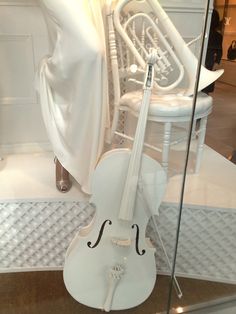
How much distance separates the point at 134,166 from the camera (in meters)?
0.92

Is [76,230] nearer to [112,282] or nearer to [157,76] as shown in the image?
[112,282]

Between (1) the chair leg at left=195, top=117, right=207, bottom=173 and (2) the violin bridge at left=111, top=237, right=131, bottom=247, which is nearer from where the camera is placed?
(2) the violin bridge at left=111, top=237, right=131, bottom=247

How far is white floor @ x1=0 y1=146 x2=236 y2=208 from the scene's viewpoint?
112 centimetres

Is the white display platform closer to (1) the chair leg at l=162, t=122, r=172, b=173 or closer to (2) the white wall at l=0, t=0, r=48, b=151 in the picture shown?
(1) the chair leg at l=162, t=122, r=172, b=173

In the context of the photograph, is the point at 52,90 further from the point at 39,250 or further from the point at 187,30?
the point at 187,30

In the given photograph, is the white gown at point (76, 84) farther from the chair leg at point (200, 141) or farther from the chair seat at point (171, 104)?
the chair leg at point (200, 141)

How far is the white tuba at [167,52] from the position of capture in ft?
3.61

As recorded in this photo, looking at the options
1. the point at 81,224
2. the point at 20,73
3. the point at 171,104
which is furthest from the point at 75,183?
the point at 20,73

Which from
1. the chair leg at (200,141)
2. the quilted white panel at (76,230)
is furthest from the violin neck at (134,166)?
the chair leg at (200,141)

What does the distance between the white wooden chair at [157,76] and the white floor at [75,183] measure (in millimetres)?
165

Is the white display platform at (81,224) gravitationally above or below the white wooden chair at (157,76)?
below

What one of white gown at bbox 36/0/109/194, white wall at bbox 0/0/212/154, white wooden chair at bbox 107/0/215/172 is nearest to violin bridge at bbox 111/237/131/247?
white gown at bbox 36/0/109/194

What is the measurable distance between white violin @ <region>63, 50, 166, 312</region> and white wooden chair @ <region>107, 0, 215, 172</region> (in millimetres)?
121

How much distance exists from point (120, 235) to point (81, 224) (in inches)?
9.3
